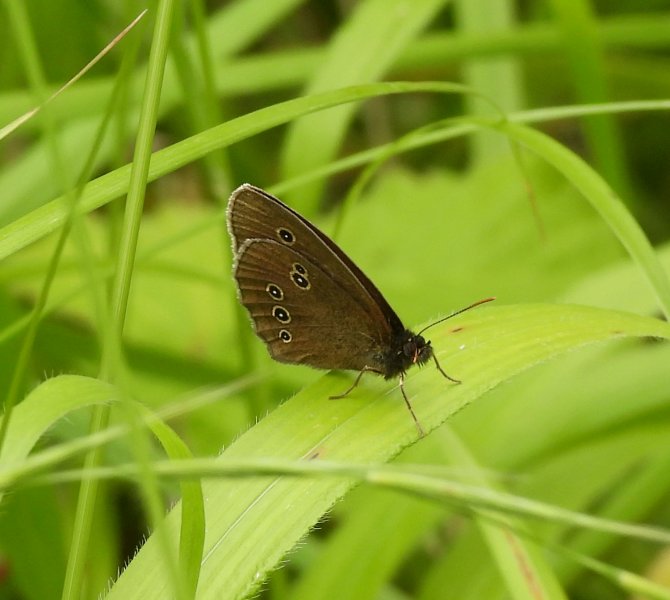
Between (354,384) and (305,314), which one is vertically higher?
(305,314)

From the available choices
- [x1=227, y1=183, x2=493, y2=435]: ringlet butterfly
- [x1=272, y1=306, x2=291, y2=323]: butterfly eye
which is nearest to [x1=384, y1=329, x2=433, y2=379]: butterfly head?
[x1=227, y1=183, x2=493, y2=435]: ringlet butterfly

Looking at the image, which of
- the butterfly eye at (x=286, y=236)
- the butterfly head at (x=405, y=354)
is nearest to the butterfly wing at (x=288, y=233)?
the butterfly eye at (x=286, y=236)

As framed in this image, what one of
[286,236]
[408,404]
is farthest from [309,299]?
[408,404]

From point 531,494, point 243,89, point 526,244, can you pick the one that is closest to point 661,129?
point 526,244

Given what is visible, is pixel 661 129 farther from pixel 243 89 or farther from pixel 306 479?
pixel 306 479

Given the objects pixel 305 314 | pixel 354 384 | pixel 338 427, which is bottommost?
pixel 338 427

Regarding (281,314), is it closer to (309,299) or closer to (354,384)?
(309,299)

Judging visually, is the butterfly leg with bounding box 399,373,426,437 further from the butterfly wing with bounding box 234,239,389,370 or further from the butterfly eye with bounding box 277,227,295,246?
the butterfly eye with bounding box 277,227,295,246

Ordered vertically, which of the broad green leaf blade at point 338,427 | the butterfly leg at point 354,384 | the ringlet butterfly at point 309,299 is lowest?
the broad green leaf blade at point 338,427

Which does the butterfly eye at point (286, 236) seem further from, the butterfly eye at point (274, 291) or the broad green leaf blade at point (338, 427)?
the broad green leaf blade at point (338, 427)
